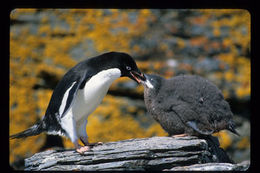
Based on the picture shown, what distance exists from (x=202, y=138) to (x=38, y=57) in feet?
8.37

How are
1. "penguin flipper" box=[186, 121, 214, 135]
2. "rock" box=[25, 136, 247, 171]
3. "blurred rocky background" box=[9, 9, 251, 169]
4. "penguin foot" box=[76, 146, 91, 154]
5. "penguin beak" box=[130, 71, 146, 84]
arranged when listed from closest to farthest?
"rock" box=[25, 136, 247, 171] → "penguin foot" box=[76, 146, 91, 154] → "penguin flipper" box=[186, 121, 214, 135] → "penguin beak" box=[130, 71, 146, 84] → "blurred rocky background" box=[9, 9, 251, 169]

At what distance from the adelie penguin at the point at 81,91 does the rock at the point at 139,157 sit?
0.47 feet

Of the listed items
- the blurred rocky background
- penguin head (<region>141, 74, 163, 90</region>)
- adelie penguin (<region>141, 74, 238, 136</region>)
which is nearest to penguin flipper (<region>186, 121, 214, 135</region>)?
adelie penguin (<region>141, 74, 238, 136</region>)

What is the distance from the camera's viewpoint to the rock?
10.2 ft

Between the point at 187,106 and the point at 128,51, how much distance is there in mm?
1942

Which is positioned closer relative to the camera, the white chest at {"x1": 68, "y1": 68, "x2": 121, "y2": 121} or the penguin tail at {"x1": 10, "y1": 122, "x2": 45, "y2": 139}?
the white chest at {"x1": 68, "y1": 68, "x2": 121, "y2": 121}

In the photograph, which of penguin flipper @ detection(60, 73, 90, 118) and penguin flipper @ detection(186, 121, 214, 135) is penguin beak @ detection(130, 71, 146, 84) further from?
penguin flipper @ detection(186, 121, 214, 135)

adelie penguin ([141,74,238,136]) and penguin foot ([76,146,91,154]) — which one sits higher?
adelie penguin ([141,74,238,136])

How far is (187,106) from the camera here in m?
3.35

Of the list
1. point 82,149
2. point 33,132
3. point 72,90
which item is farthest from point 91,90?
point 33,132

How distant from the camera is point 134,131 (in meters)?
4.79

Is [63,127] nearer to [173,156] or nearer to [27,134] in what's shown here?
[27,134]

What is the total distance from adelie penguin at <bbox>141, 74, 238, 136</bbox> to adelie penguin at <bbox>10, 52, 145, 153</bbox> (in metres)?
0.29

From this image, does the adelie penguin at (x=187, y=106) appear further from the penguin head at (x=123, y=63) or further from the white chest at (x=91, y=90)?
the white chest at (x=91, y=90)
